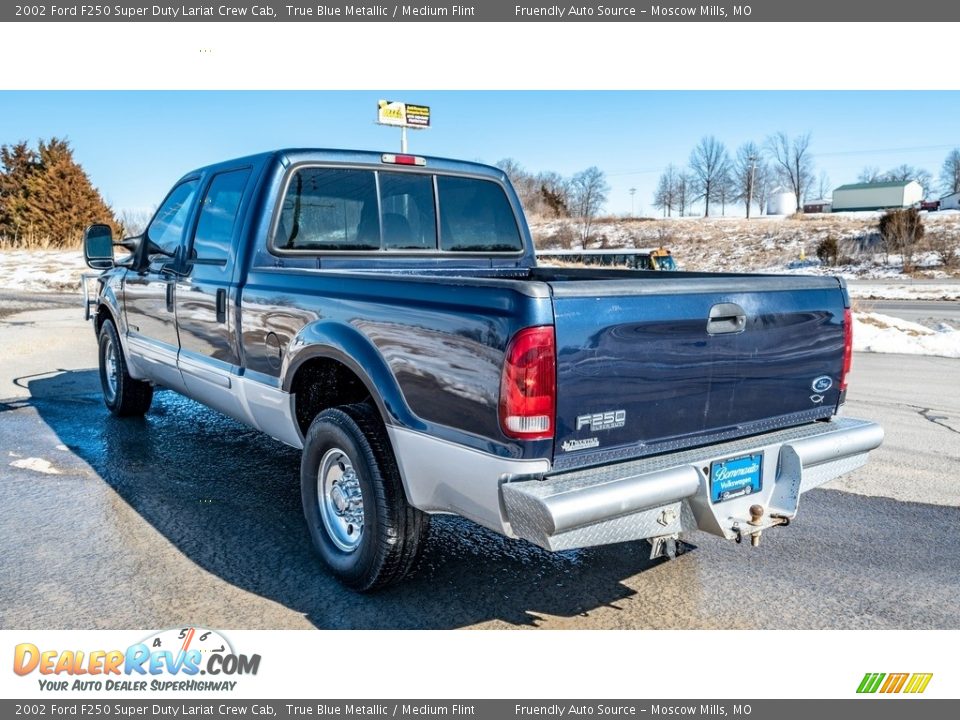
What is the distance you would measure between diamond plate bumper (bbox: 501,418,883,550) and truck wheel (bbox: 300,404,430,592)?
74 centimetres

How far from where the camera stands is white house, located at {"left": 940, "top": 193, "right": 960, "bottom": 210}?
87125mm

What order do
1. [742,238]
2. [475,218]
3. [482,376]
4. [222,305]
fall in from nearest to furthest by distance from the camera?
[482,376]
[222,305]
[475,218]
[742,238]

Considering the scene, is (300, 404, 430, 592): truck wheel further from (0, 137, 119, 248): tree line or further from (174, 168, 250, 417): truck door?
(0, 137, 119, 248): tree line

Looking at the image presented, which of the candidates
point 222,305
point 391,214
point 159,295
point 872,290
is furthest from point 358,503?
point 872,290

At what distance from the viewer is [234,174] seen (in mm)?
4695

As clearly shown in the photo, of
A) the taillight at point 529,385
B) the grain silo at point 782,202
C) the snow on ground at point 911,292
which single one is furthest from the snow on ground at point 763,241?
the taillight at point 529,385

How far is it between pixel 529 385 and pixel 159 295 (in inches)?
147

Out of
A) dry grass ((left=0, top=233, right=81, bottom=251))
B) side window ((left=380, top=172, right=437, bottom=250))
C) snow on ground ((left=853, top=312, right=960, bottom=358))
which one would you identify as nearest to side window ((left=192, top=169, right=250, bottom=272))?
side window ((left=380, top=172, right=437, bottom=250))

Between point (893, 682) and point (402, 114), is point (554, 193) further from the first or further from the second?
point (893, 682)

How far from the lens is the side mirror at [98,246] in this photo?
610cm

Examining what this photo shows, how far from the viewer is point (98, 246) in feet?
20.1

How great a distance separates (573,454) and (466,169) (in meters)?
2.91

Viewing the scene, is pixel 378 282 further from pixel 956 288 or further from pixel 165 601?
pixel 956 288

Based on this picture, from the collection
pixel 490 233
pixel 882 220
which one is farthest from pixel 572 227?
pixel 490 233
